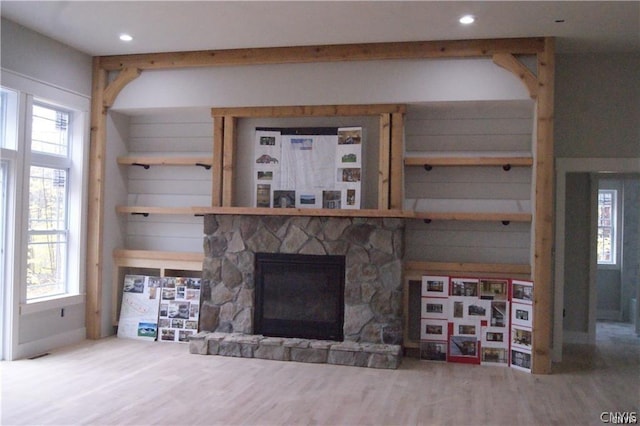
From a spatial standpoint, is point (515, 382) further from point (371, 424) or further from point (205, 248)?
point (205, 248)

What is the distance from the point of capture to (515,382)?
5.09 metres

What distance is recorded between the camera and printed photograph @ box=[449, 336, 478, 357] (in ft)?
18.9

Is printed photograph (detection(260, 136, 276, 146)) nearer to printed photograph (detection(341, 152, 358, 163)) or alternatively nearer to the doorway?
printed photograph (detection(341, 152, 358, 163))

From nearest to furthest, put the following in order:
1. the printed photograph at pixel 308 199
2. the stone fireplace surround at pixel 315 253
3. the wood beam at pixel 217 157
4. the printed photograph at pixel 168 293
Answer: the stone fireplace surround at pixel 315 253 < the printed photograph at pixel 308 199 < the wood beam at pixel 217 157 < the printed photograph at pixel 168 293

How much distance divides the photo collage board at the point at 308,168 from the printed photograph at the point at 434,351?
1607 mm

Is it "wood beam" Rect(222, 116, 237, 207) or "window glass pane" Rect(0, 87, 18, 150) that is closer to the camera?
"window glass pane" Rect(0, 87, 18, 150)

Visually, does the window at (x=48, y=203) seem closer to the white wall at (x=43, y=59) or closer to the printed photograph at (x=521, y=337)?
the white wall at (x=43, y=59)

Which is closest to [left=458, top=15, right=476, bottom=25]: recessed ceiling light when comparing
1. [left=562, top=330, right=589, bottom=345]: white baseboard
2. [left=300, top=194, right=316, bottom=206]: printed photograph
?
[left=300, top=194, right=316, bottom=206]: printed photograph

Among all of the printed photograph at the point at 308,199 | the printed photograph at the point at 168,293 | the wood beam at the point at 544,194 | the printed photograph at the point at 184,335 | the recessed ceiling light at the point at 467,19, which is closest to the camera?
the recessed ceiling light at the point at 467,19

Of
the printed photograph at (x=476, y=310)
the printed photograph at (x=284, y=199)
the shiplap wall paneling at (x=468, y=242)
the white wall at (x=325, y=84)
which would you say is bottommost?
the printed photograph at (x=476, y=310)

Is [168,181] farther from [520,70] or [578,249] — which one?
[578,249]

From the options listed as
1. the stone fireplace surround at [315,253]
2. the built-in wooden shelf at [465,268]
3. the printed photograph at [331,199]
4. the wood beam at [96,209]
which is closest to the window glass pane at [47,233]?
the wood beam at [96,209]

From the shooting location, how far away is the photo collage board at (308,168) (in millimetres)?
5996

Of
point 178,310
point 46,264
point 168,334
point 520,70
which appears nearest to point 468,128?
point 520,70
